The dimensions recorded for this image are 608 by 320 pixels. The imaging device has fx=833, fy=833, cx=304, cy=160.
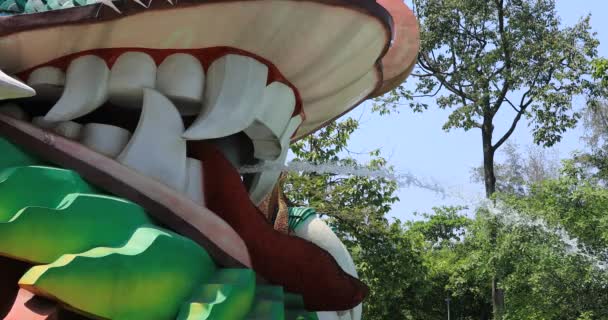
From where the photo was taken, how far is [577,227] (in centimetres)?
1409

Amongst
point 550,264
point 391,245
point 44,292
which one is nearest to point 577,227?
point 550,264

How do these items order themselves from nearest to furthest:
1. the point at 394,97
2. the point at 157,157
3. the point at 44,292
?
the point at 44,292, the point at 157,157, the point at 394,97

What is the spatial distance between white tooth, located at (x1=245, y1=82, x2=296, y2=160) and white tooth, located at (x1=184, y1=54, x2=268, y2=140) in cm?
18

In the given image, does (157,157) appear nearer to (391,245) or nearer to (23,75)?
(23,75)

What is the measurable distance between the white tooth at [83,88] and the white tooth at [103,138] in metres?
0.12

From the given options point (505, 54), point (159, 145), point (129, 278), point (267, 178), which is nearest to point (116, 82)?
point (159, 145)

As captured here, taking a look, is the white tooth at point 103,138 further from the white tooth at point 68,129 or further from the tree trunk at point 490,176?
the tree trunk at point 490,176

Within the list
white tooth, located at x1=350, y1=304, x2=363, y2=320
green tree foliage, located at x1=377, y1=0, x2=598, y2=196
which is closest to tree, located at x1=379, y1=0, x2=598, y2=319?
green tree foliage, located at x1=377, y1=0, x2=598, y2=196

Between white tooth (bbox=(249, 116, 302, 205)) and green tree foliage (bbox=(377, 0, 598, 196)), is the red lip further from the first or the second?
green tree foliage (bbox=(377, 0, 598, 196))

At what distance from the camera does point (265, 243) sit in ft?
18.4

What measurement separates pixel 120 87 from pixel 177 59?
0.43 metres

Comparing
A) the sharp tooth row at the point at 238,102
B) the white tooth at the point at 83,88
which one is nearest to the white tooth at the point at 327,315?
the sharp tooth row at the point at 238,102

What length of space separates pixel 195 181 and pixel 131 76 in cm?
82

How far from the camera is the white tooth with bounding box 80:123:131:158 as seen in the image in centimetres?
532
